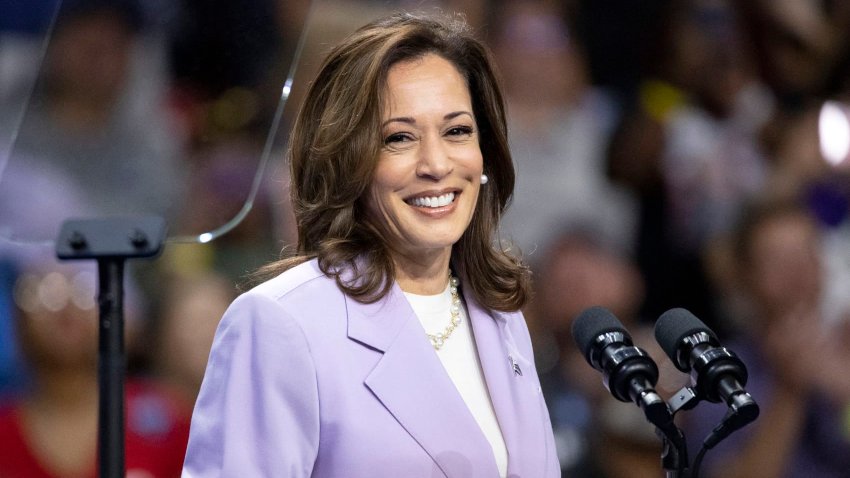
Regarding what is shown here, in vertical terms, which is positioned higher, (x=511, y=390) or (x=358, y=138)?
(x=358, y=138)

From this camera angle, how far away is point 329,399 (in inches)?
64.8

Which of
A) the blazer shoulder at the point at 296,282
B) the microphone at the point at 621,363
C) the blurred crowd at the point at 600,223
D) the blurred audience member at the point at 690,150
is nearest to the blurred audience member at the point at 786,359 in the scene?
the blurred crowd at the point at 600,223

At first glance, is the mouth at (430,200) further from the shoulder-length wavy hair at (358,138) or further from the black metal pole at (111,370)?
the black metal pole at (111,370)

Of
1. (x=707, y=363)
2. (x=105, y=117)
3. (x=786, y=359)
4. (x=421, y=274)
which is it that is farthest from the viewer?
(x=786, y=359)

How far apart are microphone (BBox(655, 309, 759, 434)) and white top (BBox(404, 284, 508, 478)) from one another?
12.3 inches

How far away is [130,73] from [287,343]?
0.92 m

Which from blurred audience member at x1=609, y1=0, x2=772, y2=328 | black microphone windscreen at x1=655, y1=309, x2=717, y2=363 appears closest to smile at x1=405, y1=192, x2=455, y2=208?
black microphone windscreen at x1=655, y1=309, x2=717, y2=363

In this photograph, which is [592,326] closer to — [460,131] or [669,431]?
[669,431]

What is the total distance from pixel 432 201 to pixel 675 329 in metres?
0.43

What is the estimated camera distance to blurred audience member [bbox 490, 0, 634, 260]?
136 inches

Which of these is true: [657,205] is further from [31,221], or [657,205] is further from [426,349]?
[31,221]

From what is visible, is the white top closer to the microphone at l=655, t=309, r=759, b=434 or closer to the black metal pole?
the microphone at l=655, t=309, r=759, b=434

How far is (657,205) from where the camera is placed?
3508 millimetres

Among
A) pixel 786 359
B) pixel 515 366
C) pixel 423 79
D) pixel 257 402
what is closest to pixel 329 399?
pixel 257 402
